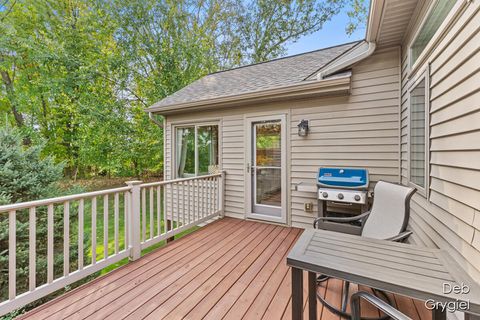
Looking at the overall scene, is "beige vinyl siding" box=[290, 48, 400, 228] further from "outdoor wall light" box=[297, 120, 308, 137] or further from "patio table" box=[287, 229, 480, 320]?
"patio table" box=[287, 229, 480, 320]

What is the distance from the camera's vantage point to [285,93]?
13.0 feet

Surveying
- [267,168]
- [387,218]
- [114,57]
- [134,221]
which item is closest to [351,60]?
[267,168]

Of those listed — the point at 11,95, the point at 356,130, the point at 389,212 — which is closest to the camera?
the point at 389,212

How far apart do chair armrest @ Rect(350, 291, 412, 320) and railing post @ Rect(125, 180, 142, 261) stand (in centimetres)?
268

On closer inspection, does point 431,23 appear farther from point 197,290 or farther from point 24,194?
point 24,194

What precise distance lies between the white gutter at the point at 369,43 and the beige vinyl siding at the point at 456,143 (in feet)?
2.60

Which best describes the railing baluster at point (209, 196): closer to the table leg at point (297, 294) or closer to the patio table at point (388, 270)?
the patio table at point (388, 270)

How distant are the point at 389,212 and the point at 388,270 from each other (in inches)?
46.8

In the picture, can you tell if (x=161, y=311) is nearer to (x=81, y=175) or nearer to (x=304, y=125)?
(x=304, y=125)

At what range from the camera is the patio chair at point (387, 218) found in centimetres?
Result: 194

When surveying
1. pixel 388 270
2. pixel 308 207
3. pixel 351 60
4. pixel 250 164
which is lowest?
pixel 308 207

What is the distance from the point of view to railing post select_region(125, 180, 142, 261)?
9.62 ft

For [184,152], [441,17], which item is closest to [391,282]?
[441,17]

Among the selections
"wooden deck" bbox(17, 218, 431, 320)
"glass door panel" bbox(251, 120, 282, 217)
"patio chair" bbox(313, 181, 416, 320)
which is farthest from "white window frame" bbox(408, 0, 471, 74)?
"wooden deck" bbox(17, 218, 431, 320)
